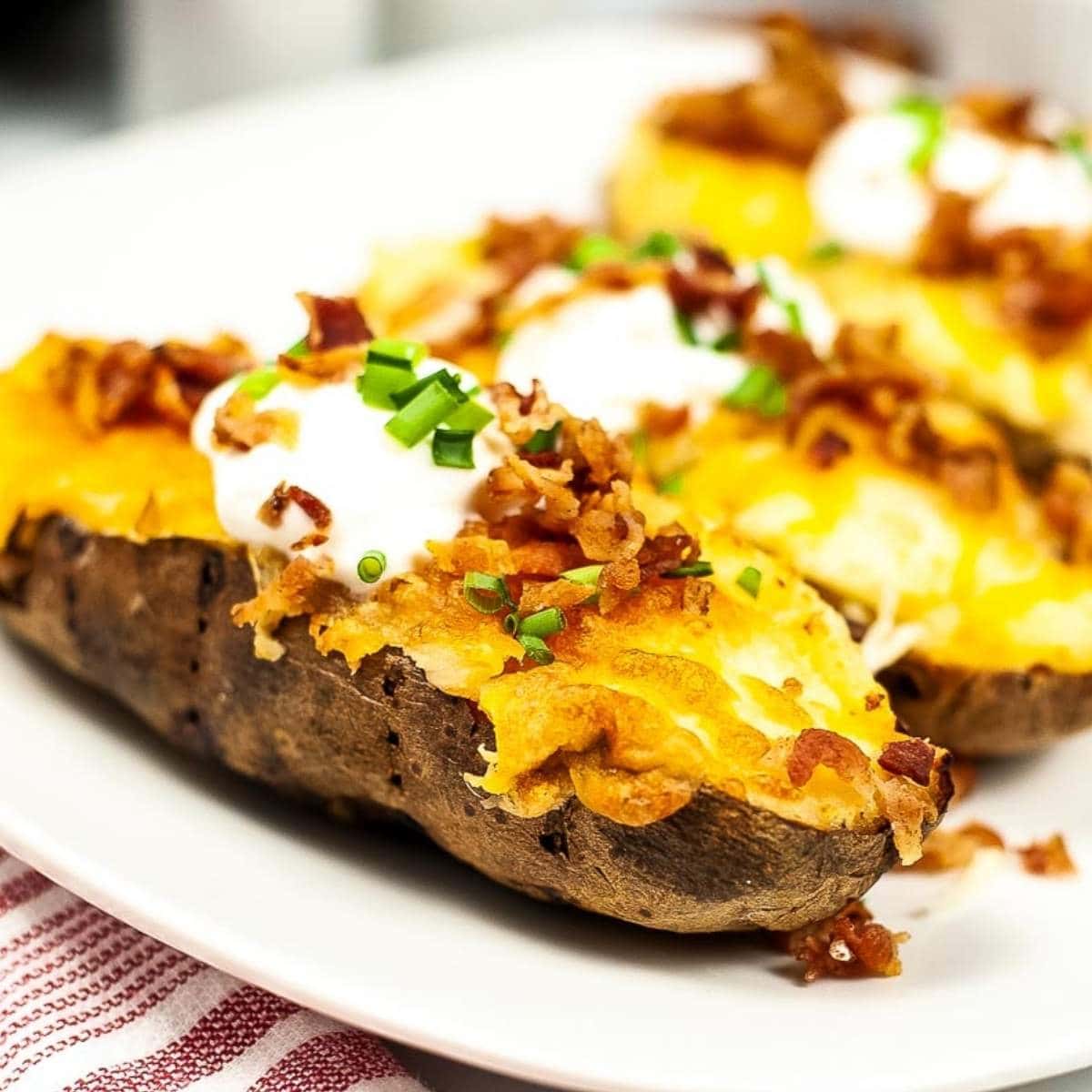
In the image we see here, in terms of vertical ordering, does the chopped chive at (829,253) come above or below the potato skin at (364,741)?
below

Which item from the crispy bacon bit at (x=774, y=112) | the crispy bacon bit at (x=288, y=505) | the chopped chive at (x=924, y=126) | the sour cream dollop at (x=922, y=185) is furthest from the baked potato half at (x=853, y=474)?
the crispy bacon bit at (x=774, y=112)

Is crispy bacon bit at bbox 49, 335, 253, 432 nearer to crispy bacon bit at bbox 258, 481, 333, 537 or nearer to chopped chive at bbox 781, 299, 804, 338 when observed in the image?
crispy bacon bit at bbox 258, 481, 333, 537

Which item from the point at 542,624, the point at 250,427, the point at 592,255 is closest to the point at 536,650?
the point at 542,624

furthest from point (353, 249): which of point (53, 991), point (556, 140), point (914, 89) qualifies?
point (53, 991)

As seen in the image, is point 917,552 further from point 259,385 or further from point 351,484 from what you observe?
point 259,385

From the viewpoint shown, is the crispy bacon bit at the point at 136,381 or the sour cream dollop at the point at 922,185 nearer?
the crispy bacon bit at the point at 136,381

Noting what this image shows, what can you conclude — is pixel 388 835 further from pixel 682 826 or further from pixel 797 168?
pixel 797 168

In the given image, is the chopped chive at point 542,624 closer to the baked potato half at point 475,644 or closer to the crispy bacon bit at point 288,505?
the baked potato half at point 475,644
